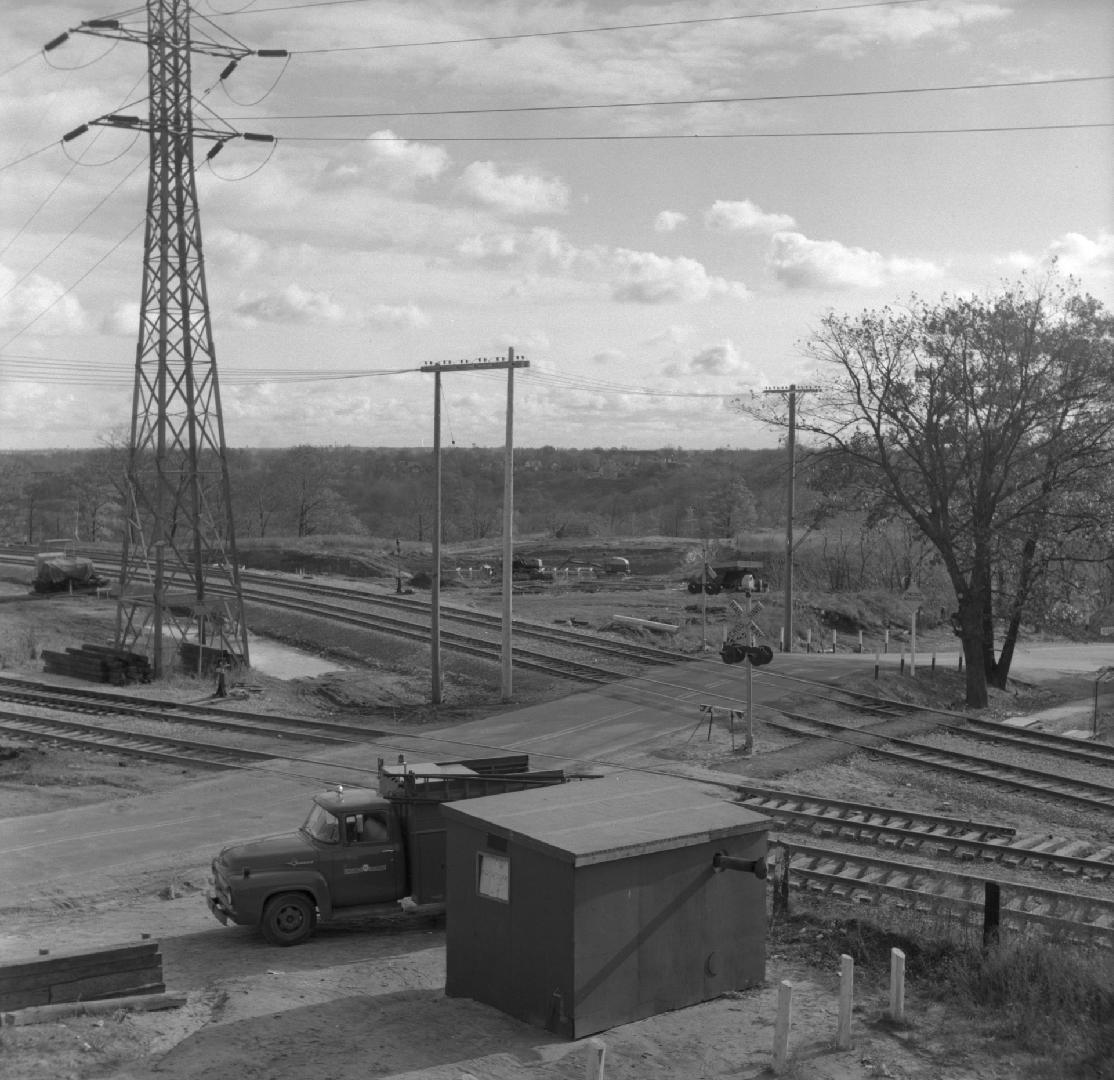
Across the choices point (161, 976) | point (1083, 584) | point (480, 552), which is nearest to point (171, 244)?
point (161, 976)

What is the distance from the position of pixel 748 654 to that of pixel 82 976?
52.0 ft

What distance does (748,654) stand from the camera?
24.4m

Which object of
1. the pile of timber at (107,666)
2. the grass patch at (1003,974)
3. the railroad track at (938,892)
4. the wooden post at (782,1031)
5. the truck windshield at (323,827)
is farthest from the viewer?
the pile of timber at (107,666)

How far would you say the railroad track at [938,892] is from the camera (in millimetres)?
13312

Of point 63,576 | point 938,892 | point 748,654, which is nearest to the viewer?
point 938,892

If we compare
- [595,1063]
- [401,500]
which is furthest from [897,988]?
[401,500]

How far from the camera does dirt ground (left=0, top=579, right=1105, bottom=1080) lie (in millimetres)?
9656

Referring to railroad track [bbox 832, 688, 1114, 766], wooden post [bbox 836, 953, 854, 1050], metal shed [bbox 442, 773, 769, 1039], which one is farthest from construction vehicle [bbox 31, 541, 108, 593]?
wooden post [bbox 836, 953, 854, 1050]

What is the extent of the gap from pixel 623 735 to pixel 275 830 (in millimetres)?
9972

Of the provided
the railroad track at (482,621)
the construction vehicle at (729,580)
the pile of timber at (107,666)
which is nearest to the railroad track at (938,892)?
the railroad track at (482,621)

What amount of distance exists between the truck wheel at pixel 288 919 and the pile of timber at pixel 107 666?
22.5 m

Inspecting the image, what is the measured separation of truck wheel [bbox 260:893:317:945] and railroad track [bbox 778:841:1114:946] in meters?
5.51

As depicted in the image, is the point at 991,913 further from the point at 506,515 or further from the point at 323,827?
the point at 506,515

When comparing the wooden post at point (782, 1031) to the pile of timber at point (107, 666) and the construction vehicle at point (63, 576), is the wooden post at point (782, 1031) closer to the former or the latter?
the pile of timber at point (107, 666)
